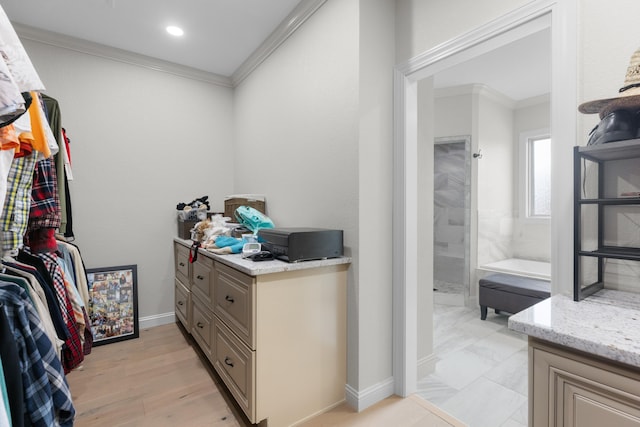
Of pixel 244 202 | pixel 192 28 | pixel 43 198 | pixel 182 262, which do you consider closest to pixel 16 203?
pixel 43 198

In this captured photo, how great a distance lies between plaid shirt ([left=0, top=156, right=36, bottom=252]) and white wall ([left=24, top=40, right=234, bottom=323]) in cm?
177

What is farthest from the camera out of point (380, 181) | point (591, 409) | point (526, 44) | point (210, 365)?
point (526, 44)

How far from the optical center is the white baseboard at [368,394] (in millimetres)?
1803

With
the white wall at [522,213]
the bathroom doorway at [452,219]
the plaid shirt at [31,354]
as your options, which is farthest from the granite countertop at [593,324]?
the white wall at [522,213]

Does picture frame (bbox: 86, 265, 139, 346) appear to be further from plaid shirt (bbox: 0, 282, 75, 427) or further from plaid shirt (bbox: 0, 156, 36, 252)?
plaid shirt (bbox: 0, 282, 75, 427)

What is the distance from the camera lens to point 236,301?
1721mm

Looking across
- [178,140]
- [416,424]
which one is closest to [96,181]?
[178,140]

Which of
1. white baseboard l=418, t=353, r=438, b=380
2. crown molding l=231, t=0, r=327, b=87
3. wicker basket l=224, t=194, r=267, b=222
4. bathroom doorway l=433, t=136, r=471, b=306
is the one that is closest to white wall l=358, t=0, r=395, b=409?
white baseboard l=418, t=353, r=438, b=380

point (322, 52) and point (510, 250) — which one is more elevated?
point (322, 52)

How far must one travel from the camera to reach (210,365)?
91.2 inches

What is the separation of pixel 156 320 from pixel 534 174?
16.6ft

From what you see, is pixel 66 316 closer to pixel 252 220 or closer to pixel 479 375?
pixel 252 220

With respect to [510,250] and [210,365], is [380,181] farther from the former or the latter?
[510,250]

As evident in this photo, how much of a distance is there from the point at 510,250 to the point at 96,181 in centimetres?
495
